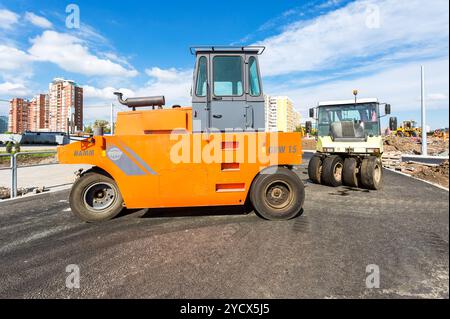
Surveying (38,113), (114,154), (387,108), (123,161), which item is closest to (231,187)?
(123,161)

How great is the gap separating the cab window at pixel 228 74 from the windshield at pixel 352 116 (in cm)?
627

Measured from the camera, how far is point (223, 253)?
3531mm

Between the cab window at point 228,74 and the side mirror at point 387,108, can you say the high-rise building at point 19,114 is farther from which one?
the side mirror at point 387,108

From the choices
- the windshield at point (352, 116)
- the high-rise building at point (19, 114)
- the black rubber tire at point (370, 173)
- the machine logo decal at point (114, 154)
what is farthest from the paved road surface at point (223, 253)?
the high-rise building at point (19, 114)

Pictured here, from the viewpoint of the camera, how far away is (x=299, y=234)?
4.16m

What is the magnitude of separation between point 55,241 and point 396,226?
5680 millimetres

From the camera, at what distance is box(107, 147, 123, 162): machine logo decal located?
4508mm

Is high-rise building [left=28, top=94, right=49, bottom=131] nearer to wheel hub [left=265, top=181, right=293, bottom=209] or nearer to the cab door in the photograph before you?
the cab door

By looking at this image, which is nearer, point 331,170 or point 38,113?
point 331,170

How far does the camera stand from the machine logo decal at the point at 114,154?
14.8ft

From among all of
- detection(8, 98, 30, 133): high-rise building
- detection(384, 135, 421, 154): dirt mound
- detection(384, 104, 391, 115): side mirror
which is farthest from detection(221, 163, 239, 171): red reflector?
detection(8, 98, 30, 133): high-rise building

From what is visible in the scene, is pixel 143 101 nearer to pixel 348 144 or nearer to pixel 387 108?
pixel 348 144

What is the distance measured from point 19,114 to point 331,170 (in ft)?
342

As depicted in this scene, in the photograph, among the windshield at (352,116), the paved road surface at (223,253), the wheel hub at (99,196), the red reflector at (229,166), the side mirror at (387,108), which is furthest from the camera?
the windshield at (352,116)
